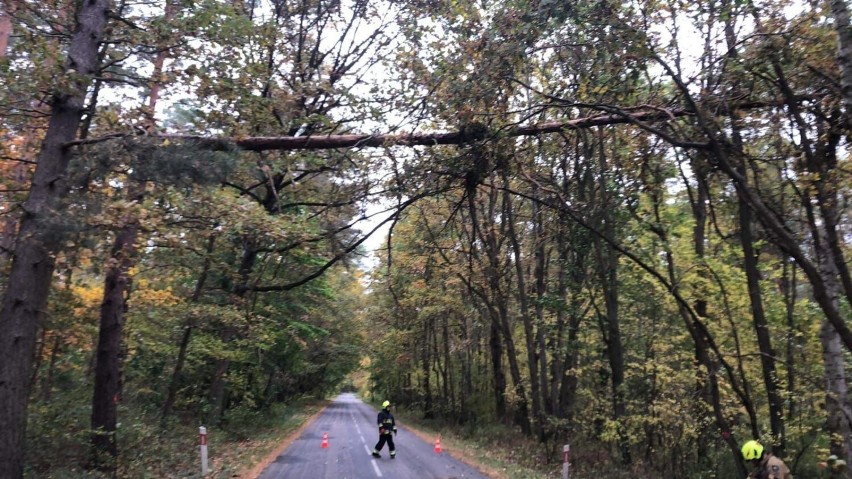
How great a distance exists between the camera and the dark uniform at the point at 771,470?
6926 millimetres

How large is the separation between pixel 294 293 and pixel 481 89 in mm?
16593

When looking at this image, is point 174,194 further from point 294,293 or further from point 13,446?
point 294,293

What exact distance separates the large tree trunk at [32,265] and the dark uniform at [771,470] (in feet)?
30.3

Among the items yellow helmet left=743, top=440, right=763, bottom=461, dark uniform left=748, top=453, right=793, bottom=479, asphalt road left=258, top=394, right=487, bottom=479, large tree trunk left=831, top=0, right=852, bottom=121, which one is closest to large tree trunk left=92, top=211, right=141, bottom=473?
asphalt road left=258, top=394, right=487, bottom=479

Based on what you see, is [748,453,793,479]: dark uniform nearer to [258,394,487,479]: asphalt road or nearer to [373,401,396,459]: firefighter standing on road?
[258,394,487,479]: asphalt road

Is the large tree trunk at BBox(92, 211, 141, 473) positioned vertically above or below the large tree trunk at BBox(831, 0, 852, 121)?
below

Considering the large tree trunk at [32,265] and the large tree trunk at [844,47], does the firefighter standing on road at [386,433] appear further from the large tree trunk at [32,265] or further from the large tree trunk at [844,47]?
the large tree trunk at [844,47]

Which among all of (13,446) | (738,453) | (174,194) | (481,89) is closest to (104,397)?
(13,446)

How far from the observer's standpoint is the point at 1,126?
35.5ft

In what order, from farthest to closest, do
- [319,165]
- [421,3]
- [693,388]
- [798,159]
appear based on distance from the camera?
[693,388], [421,3], [319,165], [798,159]

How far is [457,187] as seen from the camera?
8797mm

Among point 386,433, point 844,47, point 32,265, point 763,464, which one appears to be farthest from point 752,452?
point 386,433

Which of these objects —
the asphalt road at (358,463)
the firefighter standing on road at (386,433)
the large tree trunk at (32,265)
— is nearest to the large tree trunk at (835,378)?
the asphalt road at (358,463)

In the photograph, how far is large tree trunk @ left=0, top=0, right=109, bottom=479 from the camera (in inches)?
283
